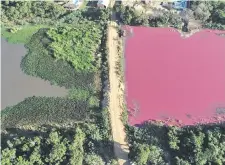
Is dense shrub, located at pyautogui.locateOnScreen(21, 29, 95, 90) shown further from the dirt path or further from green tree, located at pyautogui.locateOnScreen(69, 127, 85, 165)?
green tree, located at pyautogui.locateOnScreen(69, 127, 85, 165)

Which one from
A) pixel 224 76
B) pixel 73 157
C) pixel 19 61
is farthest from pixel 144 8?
pixel 73 157

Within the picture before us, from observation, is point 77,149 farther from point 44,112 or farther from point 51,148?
point 44,112

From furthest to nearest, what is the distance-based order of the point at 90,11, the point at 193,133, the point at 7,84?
the point at 90,11, the point at 7,84, the point at 193,133

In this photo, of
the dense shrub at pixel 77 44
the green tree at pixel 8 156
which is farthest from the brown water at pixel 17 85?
the green tree at pixel 8 156

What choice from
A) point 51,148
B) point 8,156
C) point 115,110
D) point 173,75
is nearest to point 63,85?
point 115,110

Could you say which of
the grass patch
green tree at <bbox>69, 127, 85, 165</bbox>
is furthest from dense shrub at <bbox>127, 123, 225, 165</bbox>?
the grass patch

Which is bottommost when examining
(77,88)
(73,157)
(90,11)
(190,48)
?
(73,157)

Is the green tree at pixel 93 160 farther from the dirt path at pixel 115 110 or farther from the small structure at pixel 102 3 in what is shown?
the small structure at pixel 102 3

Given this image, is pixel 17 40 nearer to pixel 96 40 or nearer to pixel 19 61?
pixel 19 61
